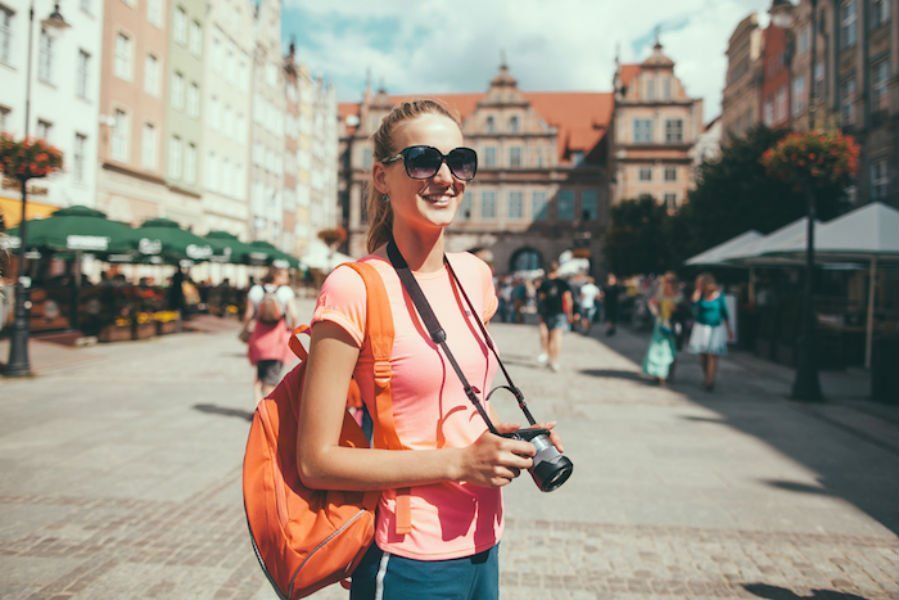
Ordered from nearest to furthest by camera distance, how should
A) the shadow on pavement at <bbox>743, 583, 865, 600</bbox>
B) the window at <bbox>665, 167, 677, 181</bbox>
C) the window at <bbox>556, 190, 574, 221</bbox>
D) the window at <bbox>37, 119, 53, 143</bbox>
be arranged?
the shadow on pavement at <bbox>743, 583, 865, 600</bbox>, the window at <bbox>37, 119, 53, 143</bbox>, the window at <bbox>665, 167, 677, 181</bbox>, the window at <bbox>556, 190, 574, 221</bbox>

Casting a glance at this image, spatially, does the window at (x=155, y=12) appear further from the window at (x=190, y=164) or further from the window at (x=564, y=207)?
the window at (x=564, y=207)

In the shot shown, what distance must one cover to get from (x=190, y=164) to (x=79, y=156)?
8.52 meters

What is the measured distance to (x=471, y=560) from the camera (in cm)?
153

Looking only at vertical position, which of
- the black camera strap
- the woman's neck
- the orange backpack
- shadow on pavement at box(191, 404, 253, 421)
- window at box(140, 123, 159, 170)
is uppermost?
window at box(140, 123, 159, 170)

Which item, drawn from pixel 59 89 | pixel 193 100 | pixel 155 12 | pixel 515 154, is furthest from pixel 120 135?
pixel 515 154

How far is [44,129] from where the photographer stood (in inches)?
831

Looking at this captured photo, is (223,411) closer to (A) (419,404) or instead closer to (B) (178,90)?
(A) (419,404)

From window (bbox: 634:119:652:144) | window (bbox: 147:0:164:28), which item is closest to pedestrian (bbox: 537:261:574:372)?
window (bbox: 147:0:164:28)

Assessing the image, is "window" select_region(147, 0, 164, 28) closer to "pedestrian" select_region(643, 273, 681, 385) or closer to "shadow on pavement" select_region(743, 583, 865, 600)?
"pedestrian" select_region(643, 273, 681, 385)

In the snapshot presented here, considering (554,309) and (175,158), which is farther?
(175,158)

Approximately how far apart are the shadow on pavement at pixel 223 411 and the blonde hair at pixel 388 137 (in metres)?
6.38

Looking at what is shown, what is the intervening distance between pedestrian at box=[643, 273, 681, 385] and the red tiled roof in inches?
1925

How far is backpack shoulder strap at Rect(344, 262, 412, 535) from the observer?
1.42m

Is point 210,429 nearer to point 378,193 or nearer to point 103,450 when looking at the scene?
point 103,450
